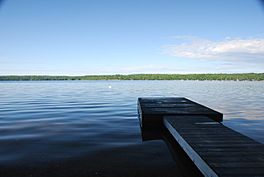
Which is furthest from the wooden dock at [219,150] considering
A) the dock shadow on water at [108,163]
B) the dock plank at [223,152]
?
the dock shadow on water at [108,163]

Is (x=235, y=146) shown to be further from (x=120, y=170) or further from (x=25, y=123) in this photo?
(x=25, y=123)

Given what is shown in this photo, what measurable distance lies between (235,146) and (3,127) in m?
10.8

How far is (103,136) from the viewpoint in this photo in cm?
1038

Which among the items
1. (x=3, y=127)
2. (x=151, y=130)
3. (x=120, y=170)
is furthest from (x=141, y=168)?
(x=3, y=127)

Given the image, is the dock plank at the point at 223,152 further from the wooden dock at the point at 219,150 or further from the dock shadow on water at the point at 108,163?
the dock shadow on water at the point at 108,163

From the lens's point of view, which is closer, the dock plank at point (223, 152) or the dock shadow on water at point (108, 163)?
the dock plank at point (223, 152)

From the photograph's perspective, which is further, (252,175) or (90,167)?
(90,167)

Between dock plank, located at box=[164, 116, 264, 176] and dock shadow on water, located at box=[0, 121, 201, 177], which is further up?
dock plank, located at box=[164, 116, 264, 176]

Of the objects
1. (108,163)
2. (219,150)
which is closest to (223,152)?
(219,150)

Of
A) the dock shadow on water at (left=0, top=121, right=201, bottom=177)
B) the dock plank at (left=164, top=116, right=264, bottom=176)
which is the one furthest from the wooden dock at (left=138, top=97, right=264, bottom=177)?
the dock shadow on water at (left=0, top=121, right=201, bottom=177)

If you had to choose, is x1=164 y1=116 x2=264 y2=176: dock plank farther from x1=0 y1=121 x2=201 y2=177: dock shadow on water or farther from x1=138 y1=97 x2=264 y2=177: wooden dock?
x1=0 y1=121 x2=201 y2=177: dock shadow on water

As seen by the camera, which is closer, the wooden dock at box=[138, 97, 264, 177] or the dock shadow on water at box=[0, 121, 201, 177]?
the wooden dock at box=[138, 97, 264, 177]

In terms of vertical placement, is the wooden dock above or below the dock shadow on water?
above

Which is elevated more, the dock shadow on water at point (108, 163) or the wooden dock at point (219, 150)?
the wooden dock at point (219, 150)
